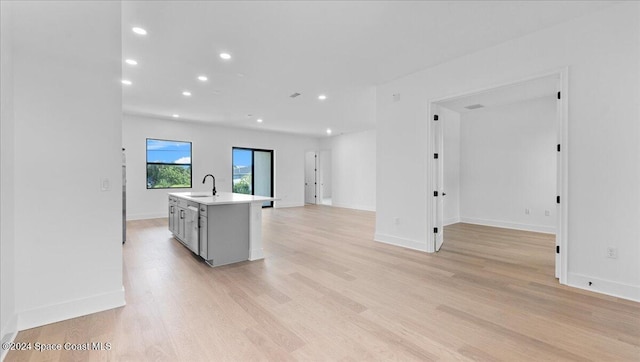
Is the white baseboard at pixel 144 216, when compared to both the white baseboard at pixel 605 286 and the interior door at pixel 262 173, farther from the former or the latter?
the white baseboard at pixel 605 286

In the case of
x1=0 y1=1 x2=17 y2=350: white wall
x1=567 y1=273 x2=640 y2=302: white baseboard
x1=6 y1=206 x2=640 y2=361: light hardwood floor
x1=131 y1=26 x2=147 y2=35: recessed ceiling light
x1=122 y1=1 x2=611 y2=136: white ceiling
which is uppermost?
x1=122 y1=1 x2=611 y2=136: white ceiling

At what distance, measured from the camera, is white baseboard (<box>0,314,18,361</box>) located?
1.77 m

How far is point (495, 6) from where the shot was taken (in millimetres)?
2668

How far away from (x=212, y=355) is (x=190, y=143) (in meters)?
7.51

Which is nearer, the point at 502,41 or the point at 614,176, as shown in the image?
the point at 614,176

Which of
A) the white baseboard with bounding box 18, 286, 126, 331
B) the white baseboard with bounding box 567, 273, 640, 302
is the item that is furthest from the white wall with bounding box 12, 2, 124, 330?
the white baseboard with bounding box 567, 273, 640, 302

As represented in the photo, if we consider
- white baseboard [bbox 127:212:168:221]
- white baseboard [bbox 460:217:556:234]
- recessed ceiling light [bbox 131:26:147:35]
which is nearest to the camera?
recessed ceiling light [bbox 131:26:147:35]

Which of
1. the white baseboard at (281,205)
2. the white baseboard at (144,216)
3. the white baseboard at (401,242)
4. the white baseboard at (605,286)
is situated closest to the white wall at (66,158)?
the white baseboard at (401,242)

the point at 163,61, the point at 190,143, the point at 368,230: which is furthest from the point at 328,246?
the point at 190,143

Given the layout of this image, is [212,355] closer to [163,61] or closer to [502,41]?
[163,61]

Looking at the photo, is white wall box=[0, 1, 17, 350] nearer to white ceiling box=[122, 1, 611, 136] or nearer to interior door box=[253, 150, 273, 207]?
white ceiling box=[122, 1, 611, 136]

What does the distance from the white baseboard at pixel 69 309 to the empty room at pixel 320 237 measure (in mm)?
11

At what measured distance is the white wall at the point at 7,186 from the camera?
184 centimetres

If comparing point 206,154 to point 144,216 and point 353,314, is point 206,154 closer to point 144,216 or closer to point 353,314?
point 144,216
